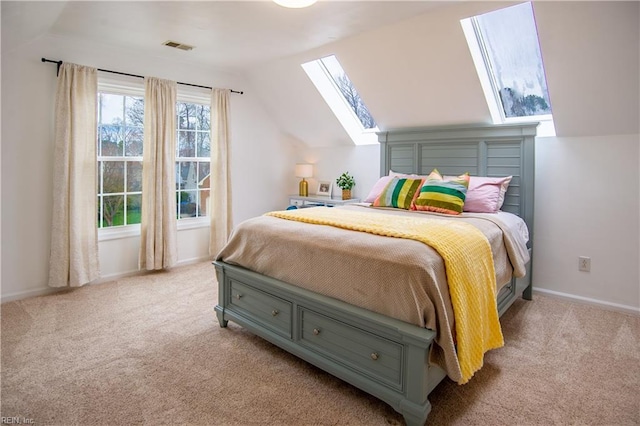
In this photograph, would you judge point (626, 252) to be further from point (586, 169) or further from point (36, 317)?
point (36, 317)

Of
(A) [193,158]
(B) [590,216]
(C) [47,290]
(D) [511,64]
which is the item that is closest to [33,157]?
(C) [47,290]

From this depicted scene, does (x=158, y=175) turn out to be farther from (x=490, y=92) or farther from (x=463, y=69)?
(x=490, y=92)

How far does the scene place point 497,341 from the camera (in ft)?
6.99

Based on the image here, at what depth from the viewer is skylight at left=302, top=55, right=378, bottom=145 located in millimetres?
4230

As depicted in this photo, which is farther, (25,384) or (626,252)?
(626,252)

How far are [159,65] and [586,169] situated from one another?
13.5 ft

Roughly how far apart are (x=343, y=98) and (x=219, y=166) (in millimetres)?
1676

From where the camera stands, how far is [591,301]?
10.4 feet

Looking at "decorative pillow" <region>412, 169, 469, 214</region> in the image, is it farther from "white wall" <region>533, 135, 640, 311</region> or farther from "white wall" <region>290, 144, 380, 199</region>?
"white wall" <region>290, 144, 380, 199</region>

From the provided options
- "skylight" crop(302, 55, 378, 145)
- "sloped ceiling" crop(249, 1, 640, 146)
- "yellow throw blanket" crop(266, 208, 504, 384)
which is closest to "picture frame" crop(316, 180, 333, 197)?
"skylight" crop(302, 55, 378, 145)

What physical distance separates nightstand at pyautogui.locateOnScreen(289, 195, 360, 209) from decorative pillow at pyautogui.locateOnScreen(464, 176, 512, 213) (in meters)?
1.56

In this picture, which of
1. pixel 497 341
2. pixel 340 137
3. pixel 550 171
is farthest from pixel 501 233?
pixel 340 137

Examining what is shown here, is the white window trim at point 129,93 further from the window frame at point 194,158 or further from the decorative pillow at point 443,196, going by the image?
the decorative pillow at point 443,196

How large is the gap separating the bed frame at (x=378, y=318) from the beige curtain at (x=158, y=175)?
5.13 feet
